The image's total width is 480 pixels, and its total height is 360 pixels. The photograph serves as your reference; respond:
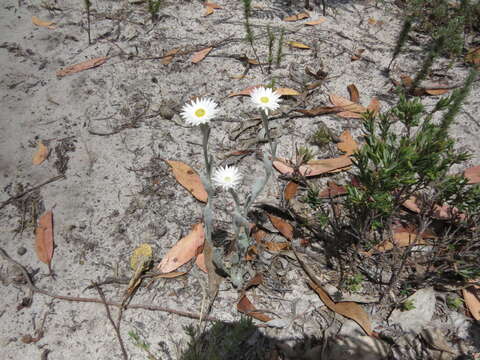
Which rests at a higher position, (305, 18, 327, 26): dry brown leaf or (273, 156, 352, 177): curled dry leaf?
(305, 18, 327, 26): dry brown leaf

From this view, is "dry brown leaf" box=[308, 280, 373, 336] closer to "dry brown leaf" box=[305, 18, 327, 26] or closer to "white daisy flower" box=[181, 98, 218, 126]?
"white daisy flower" box=[181, 98, 218, 126]

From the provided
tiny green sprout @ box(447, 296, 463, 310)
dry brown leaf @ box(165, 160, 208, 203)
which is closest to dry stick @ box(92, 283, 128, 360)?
dry brown leaf @ box(165, 160, 208, 203)

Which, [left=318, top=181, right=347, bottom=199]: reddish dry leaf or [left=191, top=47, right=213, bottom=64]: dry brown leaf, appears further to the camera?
[left=191, top=47, right=213, bottom=64]: dry brown leaf

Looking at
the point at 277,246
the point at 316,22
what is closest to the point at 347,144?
the point at 277,246

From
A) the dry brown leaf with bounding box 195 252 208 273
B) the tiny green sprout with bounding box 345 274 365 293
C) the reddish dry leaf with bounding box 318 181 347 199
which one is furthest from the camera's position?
the reddish dry leaf with bounding box 318 181 347 199

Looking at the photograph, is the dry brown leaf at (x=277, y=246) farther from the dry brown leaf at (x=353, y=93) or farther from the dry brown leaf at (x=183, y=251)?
the dry brown leaf at (x=353, y=93)

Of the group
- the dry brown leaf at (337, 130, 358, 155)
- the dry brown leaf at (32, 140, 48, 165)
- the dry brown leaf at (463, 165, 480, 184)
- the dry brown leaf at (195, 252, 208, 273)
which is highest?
the dry brown leaf at (463, 165, 480, 184)

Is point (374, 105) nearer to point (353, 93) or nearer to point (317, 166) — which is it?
point (353, 93)
